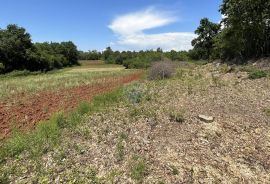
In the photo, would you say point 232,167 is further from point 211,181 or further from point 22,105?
point 22,105

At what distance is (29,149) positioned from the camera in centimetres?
795

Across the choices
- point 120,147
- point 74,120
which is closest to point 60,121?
point 74,120

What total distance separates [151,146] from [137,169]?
1342 millimetres

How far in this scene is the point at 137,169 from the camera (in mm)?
6609

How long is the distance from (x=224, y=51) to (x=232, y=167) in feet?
86.5

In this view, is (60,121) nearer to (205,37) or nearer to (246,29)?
(246,29)

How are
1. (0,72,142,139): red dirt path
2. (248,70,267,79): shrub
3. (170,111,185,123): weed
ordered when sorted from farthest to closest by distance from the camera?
(248,70,267,79): shrub < (0,72,142,139): red dirt path < (170,111,185,123): weed

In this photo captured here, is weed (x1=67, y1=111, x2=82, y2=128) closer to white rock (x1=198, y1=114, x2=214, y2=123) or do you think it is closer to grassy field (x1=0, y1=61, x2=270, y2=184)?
grassy field (x1=0, y1=61, x2=270, y2=184)

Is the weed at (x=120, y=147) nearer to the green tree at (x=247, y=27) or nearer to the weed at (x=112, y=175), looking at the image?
the weed at (x=112, y=175)

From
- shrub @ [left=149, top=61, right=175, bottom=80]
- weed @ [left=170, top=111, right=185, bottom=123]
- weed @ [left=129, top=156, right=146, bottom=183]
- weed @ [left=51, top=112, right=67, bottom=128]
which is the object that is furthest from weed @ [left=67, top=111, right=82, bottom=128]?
shrub @ [left=149, top=61, right=175, bottom=80]

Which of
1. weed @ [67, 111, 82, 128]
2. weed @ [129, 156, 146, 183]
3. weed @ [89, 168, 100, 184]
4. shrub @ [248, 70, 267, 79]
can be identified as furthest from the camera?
shrub @ [248, 70, 267, 79]

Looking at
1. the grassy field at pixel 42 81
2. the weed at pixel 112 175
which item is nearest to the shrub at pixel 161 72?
the grassy field at pixel 42 81

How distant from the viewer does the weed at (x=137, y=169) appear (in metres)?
6.35

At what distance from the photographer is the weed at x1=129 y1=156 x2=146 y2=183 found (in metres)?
6.35
